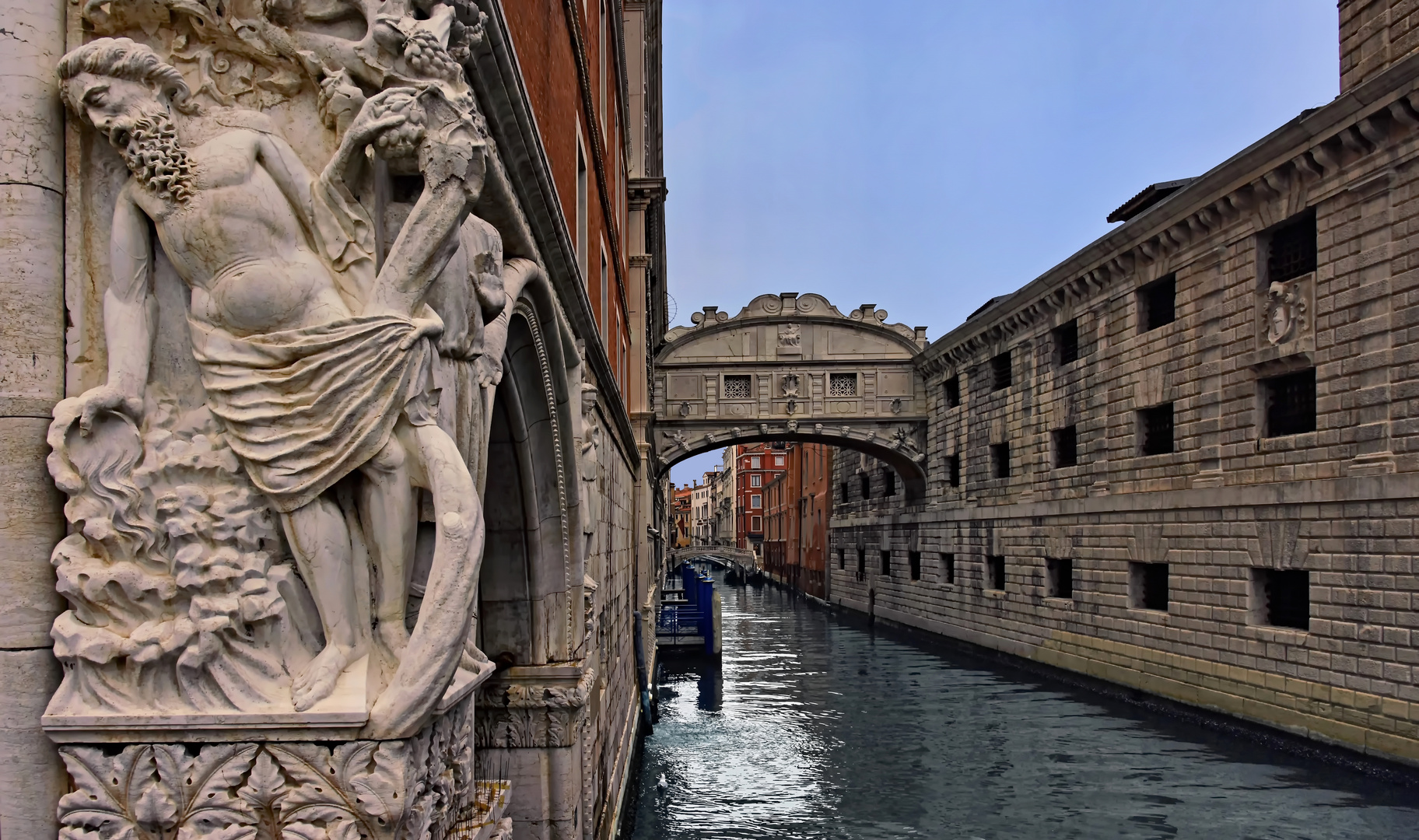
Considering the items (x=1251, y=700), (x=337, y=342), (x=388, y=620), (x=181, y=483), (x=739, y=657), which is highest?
(x=337, y=342)

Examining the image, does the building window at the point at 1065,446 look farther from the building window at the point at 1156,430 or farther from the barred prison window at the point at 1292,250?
the barred prison window at the point at 1292,250

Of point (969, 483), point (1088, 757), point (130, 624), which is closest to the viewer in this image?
point (130, 624)

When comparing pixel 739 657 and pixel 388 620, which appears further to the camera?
pixel 739 657

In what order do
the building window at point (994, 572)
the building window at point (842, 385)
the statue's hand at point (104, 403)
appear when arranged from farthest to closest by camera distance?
1. the building window at point (842, 385)
2. the building window at point (994, 572)
3. the statue's hand at point (104, 403)

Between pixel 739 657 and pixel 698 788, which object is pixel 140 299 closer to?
pixel 698 788

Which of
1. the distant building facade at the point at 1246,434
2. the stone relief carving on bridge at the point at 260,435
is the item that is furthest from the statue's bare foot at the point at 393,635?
the distant building facade at the point at 1246,434

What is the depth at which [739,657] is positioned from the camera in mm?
23688

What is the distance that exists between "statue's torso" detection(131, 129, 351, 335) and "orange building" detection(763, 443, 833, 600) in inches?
1378

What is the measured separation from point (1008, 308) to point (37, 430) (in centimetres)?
2038

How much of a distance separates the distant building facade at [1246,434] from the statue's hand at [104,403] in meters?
12.6

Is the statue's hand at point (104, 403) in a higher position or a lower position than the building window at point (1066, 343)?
lower

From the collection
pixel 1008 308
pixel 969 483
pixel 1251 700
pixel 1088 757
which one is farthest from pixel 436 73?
pixel 969 483

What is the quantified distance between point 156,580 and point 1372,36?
14644 mm

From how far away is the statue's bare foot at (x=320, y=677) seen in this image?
6.90 feet
